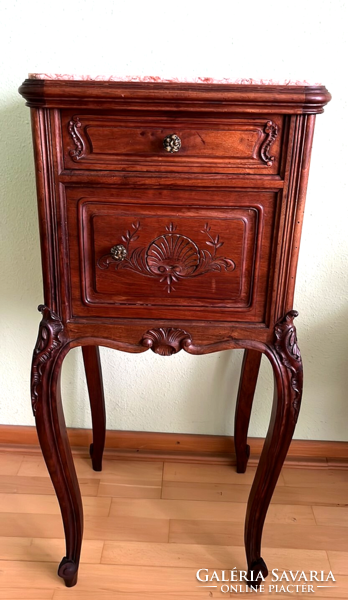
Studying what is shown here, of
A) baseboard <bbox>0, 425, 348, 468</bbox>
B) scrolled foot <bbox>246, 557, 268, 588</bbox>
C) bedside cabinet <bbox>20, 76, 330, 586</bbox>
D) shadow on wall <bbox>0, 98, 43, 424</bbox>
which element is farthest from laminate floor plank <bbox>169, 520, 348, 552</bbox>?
shadow on wall <bbox>0, 98, 43, 424</bbox>

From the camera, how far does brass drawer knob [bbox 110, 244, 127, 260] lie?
3.13ft

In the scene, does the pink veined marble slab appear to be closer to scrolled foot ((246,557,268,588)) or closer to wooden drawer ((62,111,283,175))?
wooden drawer ((62,111,283,175))

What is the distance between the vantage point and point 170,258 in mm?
974

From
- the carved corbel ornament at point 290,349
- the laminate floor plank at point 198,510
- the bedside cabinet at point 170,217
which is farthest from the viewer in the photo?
the laminate floor plank at point 198,510

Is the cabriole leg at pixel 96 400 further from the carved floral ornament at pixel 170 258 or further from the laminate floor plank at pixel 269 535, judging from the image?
the carved floral ornament at pixel 170 258

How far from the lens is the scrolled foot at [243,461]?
1.55 meters

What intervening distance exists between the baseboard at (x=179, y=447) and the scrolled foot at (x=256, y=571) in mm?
405

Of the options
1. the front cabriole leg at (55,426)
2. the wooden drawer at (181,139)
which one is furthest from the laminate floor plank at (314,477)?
the wooden drawer at (181,139)

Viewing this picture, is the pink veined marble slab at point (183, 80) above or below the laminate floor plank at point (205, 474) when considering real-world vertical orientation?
above

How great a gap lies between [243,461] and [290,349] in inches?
25.9

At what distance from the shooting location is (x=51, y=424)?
1099mm

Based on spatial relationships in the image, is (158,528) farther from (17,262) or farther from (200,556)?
(17,262)

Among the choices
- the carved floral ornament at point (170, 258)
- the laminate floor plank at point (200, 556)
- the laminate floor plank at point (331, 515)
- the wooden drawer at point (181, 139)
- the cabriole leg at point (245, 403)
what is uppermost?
the wooden drawer at point (181, 139)

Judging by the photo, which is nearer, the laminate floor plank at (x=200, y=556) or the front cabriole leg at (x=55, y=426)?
the front cabriole leg at (x=55, y=426)
